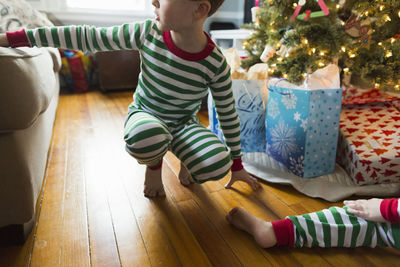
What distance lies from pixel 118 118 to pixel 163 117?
37.6 inches

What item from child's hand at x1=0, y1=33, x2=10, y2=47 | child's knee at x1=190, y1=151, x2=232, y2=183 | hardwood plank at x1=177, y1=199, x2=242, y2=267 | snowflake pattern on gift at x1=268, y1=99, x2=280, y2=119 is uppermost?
child's hand at x1=0, y1=33, x2=10, y2=47

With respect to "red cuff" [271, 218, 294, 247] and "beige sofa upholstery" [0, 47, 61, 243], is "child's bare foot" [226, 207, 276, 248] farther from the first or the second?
"beige sofa upholstery" [0, 47, 61, 243]

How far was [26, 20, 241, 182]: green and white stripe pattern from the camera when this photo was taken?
28.7 inches

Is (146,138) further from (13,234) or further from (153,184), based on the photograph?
(13,234)

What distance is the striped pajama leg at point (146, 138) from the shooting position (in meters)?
0.73

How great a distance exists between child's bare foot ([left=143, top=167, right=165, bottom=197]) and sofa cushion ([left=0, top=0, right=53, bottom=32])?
955 mm

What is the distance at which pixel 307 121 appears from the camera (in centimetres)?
95

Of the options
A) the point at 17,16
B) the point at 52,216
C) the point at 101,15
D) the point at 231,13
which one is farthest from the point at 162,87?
the point at 231,13

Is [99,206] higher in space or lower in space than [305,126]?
lower

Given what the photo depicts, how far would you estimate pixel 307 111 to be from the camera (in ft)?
3.09

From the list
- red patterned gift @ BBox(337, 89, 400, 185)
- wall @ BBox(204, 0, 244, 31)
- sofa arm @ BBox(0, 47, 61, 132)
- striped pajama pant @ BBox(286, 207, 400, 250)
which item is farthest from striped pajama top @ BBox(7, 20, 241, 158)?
wall @ BBox(204, 0, 244, 31)

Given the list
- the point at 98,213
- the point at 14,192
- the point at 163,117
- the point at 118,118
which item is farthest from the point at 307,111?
the point at 118,118

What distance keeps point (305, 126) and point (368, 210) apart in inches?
14.3

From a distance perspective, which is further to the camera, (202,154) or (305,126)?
(305,126)
